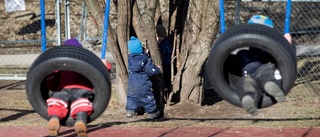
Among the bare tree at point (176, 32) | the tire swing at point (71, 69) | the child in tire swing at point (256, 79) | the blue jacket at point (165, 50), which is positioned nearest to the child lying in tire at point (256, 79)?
the child in tire swing at point (256, 79)

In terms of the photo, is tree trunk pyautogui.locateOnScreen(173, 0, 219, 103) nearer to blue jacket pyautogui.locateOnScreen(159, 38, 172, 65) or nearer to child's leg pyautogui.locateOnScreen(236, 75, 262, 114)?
blue jacket pyautogui.locateOnScreen(159, 38, 172, 65)

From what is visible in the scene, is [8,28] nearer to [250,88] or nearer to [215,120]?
[215,120]

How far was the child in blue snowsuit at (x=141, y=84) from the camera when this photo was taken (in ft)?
31.8

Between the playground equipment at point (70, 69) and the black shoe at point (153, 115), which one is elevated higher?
the playground equipment at point (70, 69)

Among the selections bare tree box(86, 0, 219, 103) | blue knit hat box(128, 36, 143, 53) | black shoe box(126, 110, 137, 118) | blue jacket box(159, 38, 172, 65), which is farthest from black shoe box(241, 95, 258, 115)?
blue jacket box(159, 38, 172, 65)

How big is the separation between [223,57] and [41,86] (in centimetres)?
172

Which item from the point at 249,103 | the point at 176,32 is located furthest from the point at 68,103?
the point at 176,32

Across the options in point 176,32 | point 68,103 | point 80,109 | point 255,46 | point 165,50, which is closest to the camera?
point 255,46

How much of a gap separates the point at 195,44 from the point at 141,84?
119 centimetres

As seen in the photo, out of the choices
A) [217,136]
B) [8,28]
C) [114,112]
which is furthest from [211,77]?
[8,28]

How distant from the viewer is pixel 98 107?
A: 6.12 m

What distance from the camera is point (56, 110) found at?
20.0 feet

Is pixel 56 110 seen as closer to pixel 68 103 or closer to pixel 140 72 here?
pixel 68 103

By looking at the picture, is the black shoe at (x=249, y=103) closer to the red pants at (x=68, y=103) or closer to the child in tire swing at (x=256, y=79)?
the child in tire swing at (x=256, y=79)
